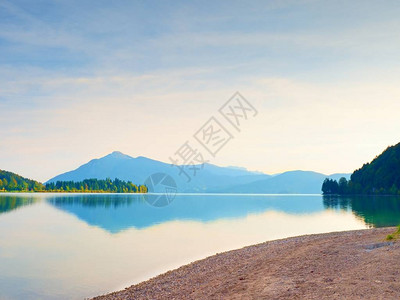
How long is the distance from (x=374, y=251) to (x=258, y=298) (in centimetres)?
872

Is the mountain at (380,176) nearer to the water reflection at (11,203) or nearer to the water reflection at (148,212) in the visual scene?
the water reflection at (148,212)

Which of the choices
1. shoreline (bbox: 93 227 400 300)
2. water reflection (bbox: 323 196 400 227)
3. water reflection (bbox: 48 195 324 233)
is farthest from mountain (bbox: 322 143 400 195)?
shoreline (bbox: 93 227 400 300)

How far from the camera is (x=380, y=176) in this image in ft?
563

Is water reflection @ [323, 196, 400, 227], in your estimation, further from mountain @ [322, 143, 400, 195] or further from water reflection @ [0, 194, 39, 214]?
water reflection @ [0, 194, 39, 214]

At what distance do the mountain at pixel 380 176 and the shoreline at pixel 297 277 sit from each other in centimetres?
15503

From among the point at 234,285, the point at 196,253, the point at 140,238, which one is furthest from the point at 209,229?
the point at 234,285

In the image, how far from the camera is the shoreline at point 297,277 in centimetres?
1283

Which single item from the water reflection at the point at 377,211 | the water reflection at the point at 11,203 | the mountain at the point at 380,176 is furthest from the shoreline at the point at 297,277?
the mountain at the point at 380,176

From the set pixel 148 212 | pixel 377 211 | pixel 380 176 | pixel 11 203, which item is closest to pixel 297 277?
pixel 377 211

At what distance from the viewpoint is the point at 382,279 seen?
13344 millimetres

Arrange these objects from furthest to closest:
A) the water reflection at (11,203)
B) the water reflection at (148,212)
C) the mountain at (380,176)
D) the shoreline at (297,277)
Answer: the mountain at (380,176) → the water reflection at (11,203) → the water reflection at (148,212) → the shoreline at (297,277)

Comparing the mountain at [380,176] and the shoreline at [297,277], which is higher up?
the mountain at [380,176]

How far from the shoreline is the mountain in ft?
509

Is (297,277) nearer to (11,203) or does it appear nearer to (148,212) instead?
(148,212)
